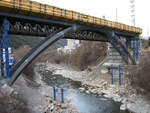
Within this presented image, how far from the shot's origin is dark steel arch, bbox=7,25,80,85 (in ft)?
38.4

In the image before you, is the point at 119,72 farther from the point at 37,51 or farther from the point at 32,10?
the point at 32,10

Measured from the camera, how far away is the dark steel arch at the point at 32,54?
460 inches

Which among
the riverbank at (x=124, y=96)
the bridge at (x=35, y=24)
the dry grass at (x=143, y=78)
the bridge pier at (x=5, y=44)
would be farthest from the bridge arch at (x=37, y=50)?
the riverbank at (x=124, y=96)

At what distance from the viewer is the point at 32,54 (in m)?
12.6

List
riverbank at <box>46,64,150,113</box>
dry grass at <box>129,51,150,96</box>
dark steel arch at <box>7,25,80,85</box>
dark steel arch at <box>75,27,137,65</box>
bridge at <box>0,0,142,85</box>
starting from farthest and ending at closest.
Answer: dark steel arch at <box>75,27,137,65</box> → dry grass at <box>129,51,150,96</box> → riverbank at <box>46,64,150,113</box> → dark steel arch at <box>7,25,80,85</box> → bridge at <box>0,0,142,85</box>

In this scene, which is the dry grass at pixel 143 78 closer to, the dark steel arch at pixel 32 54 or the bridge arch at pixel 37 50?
the bridge arch at pixel 37 50

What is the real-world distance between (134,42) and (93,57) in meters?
14.6

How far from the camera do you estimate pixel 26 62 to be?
12.2m

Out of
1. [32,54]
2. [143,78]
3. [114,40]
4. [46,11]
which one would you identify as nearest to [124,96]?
[143,78]

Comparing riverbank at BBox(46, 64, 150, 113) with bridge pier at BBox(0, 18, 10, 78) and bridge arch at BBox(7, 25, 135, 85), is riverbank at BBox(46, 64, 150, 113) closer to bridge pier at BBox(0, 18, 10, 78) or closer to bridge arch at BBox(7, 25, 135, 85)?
bridge arch at BBox(7, 25, 135, 85)

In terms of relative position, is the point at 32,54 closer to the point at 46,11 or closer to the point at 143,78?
the point at 46,11

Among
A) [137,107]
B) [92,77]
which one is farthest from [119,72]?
[137,107]

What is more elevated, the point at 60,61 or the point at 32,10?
the point at 32,10

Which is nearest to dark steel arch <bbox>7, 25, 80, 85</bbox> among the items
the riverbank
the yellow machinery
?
the yellow machinery
